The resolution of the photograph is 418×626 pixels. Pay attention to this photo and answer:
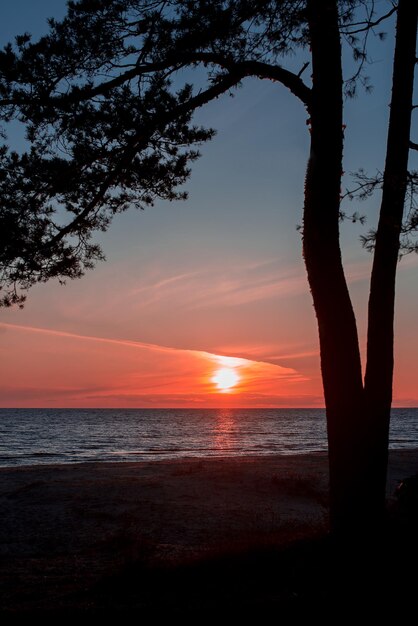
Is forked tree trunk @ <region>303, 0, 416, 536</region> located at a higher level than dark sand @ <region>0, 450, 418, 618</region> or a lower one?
higher

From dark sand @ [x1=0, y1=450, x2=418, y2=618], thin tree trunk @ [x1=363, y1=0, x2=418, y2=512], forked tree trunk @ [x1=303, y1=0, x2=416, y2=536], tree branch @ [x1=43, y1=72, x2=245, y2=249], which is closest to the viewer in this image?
dark sand @ [x1=0, y1=450, x2=418, y2=618]

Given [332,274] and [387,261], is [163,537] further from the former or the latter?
[387,261]

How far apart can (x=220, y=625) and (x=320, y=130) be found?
17.6 ft

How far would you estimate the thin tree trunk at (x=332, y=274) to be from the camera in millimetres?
5910

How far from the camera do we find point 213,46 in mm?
7480

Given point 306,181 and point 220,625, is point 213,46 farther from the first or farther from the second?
point 220,625

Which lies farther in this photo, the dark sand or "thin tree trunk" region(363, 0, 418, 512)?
"thin tree trunk" region(363, 0, 418, 512)

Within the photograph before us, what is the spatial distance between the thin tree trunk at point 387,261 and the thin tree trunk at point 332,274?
0.69 feet

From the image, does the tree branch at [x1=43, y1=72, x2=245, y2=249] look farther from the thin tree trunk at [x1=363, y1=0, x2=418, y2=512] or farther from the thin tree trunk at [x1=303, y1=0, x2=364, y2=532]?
the thin tree trunk at [x1=363, y1=0, x2=418, y2=512]

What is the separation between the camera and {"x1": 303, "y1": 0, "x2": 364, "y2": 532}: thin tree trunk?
591cm

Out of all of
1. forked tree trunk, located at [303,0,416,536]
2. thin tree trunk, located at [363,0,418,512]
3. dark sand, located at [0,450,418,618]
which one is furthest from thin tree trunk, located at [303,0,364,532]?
dark sand, located at [0,450,418,618]

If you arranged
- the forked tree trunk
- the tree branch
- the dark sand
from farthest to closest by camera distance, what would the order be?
the tree branch → the forked tree trunk → the dark sand

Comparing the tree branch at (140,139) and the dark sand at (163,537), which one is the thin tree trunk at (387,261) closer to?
the dark sand at (163,537)

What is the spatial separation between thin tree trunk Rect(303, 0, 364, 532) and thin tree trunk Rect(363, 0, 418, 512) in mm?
211
